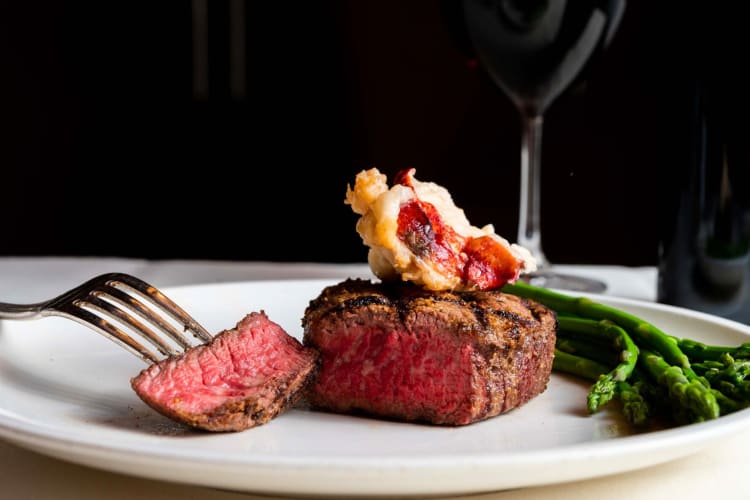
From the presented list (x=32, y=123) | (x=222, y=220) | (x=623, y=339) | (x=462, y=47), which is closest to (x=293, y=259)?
(x=222, y=220)

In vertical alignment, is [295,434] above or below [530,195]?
below

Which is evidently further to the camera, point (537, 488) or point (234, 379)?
point (234, 379)

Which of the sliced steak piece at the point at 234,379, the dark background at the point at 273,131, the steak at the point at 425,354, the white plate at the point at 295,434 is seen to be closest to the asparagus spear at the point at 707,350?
the white plate at the point at 295,434

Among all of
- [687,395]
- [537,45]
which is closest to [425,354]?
[687,395]

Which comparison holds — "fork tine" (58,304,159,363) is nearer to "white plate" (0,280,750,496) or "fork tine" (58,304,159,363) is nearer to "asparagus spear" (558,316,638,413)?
"white plate" (0,280,750,496)

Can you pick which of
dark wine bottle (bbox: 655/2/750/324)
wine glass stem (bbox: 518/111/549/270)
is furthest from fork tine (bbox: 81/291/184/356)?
wine glass stem (bbox: 518/111/549/270)

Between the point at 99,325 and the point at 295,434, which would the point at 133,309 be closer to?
the point at 99,325

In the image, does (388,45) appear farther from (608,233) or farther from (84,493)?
(84,493)
